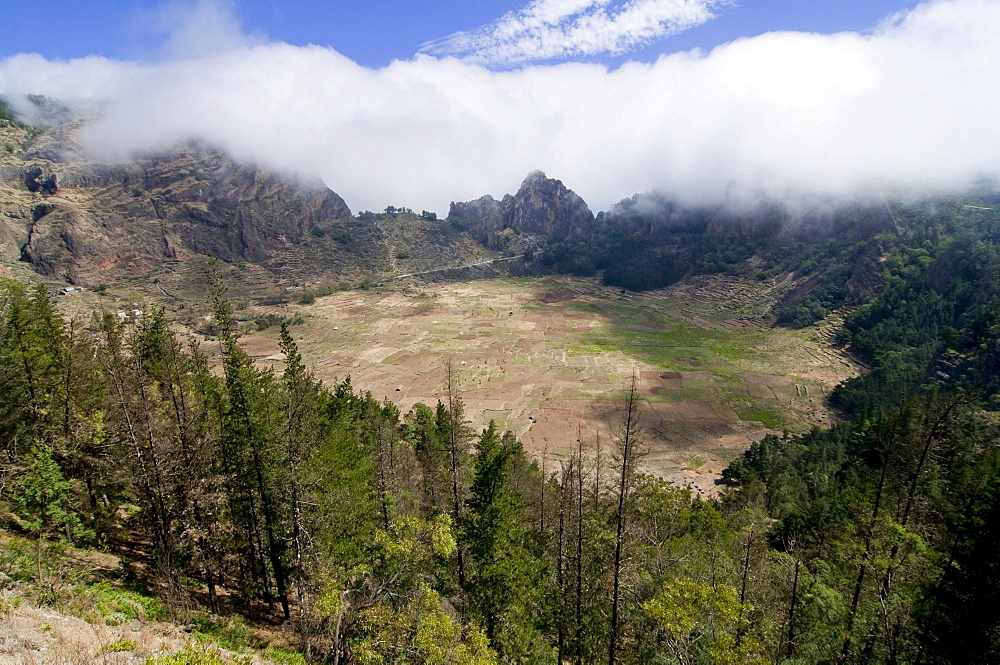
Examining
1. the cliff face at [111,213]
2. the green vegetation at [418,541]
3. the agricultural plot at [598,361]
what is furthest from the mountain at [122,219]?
the green vegetation at [418,541]

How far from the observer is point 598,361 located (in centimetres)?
10619

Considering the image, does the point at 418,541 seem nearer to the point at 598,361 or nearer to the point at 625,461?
the point at 625,461

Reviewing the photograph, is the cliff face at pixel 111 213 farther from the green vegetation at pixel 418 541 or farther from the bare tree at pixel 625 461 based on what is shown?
the bare tree at pixel 625 461

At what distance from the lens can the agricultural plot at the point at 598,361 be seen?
7306 centimetres

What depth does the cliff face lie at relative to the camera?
471 ft

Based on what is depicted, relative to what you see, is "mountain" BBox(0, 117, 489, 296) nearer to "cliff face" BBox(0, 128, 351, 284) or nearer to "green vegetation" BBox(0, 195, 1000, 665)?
"cliff face" BBox(0, 128, 351, 284)

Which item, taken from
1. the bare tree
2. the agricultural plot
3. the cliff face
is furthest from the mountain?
the bare tree

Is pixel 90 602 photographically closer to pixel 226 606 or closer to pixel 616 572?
pixel 226 606

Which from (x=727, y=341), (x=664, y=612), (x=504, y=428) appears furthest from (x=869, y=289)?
(x=664, y=612)

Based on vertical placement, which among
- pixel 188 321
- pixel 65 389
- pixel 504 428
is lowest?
pixel 504 428

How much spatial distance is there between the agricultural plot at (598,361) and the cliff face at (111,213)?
61.3m

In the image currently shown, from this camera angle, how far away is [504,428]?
7312cm

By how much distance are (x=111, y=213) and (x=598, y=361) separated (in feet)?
594

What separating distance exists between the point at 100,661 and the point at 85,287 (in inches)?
→ 7235
